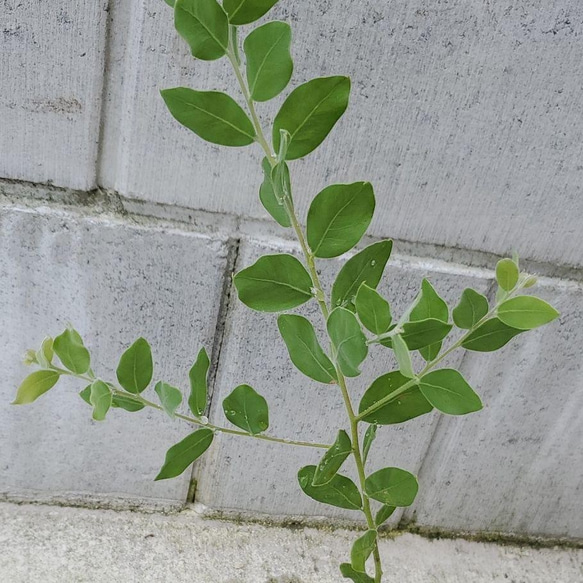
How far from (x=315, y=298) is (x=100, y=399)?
0.15m

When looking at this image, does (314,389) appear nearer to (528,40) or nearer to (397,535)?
(397,535)

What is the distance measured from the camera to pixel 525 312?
0.38 m

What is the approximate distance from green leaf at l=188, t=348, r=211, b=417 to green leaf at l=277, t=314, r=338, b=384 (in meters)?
0.06

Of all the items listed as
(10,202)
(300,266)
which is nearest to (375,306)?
(300,266)

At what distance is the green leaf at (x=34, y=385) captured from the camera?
0.43 metres

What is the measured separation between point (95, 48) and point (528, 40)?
37 cm

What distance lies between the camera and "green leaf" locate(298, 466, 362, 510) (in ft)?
1.56

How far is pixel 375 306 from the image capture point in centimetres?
37

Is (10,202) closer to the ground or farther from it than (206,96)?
closer to the ground

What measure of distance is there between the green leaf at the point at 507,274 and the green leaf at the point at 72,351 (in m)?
0.26

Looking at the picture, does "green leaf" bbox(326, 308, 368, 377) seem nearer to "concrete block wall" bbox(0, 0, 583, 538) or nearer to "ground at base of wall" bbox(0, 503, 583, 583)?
"concrete block wall" bbox(0, 0, 583, 538)

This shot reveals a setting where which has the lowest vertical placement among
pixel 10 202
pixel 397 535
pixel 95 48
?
pixel 397 535

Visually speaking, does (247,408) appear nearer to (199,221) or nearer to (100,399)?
(100,399)

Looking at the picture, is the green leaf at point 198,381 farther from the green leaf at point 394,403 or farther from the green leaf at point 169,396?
the green leaf at point 394,403
